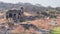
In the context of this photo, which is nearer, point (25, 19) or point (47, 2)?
point (25, 19)

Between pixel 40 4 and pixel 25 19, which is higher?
pixel 40 4

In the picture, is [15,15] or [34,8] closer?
[15,15]

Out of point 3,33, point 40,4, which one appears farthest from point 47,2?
point 3,33

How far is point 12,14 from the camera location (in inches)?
167

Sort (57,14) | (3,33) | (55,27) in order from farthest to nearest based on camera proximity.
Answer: (57,14) → (55,27) → (3,33)

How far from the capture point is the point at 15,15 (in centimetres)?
420

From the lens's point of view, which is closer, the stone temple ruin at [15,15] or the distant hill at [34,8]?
the stone temple ruin at [15,15]

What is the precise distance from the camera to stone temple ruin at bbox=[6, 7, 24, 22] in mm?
4113

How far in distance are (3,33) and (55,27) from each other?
1.10m

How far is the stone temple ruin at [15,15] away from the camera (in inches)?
162

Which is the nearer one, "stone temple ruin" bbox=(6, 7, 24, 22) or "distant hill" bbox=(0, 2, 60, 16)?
"stone temple ruin" bbox=(6, 7, 24, 22)

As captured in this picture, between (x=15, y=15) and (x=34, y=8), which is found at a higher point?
(x=34, y=8)

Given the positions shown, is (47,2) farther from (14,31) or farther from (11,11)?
(14,31)

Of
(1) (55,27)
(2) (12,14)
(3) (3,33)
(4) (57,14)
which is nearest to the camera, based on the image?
(3) (3,33)
